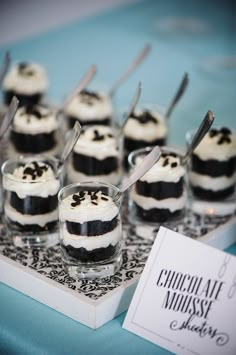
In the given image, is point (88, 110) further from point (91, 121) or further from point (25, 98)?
point (25, 98)

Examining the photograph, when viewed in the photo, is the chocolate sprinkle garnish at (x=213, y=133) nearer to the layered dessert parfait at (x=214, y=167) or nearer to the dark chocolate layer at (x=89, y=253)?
the layered dessert parfait at (x=214, y=167)

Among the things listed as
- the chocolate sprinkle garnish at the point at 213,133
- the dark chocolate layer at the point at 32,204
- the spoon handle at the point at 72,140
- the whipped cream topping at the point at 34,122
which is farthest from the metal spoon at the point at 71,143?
the chocolate sprinkle garnish at the point at 213,133

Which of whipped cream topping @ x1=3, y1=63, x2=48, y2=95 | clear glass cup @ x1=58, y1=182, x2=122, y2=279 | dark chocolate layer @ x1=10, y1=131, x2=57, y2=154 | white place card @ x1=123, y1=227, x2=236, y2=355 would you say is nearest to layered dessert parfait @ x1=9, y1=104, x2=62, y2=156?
dark chocolate layer @ x1=10, y1=131, x2=57, y2=154

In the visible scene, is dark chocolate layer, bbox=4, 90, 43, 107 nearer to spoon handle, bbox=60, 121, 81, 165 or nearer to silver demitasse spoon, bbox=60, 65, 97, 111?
silver demitasse spoon, bbox=60, 65, 97, 111

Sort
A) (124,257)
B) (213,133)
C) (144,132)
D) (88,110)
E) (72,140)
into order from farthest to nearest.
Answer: (88,110)
(144,132)
(213,133)
(72,140)
(124,257)

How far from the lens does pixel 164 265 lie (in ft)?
4.36

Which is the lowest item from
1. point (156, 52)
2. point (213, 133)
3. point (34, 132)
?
point (156, 52)

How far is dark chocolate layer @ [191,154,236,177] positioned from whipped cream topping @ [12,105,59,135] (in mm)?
425

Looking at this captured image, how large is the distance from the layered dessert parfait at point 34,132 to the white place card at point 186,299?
701 mm

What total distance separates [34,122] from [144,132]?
0.29m

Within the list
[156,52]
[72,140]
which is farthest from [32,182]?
[156,52]

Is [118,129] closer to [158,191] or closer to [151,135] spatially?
[151,135]

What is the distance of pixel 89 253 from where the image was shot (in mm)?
1439

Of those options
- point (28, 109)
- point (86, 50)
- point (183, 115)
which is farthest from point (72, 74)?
point (28, 109)
